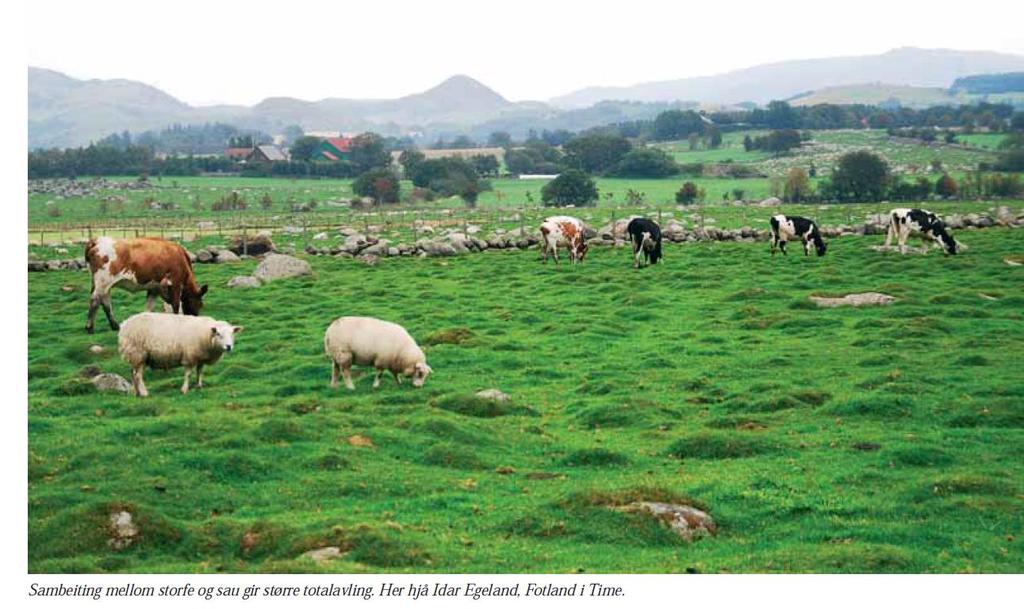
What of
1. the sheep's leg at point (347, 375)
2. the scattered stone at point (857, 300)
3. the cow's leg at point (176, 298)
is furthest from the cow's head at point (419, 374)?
the scattered stone at point (857, 300)

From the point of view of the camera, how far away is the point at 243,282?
43.7 m

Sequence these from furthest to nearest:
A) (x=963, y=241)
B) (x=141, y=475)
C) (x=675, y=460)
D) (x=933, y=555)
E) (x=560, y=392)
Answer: (x=963, y=241), (x=560, y=392), (x=675, y=460), (x=141, y=475), (x=933, y=555)

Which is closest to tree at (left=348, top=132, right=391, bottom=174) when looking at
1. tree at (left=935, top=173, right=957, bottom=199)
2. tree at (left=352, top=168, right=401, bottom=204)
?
tree at (left=352, top=168, right=401, bottom=204)

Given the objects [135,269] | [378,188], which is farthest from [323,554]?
[378,188]

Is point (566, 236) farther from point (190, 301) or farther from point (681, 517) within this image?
point (681, 517)

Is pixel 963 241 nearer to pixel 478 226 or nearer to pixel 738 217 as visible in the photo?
pixel 738 217

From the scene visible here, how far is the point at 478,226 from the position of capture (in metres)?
81.2

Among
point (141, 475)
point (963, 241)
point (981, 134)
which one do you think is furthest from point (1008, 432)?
point (981, 134)

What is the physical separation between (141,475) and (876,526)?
11.1 m

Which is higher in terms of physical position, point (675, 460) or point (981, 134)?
point (981, 134)

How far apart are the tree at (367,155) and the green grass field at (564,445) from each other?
144 meters

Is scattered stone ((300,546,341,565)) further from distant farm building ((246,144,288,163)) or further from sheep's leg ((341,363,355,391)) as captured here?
distant farm building ((246,144,288,163))

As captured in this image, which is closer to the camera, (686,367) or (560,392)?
(560,392)

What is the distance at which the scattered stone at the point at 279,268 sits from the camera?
4597cm
